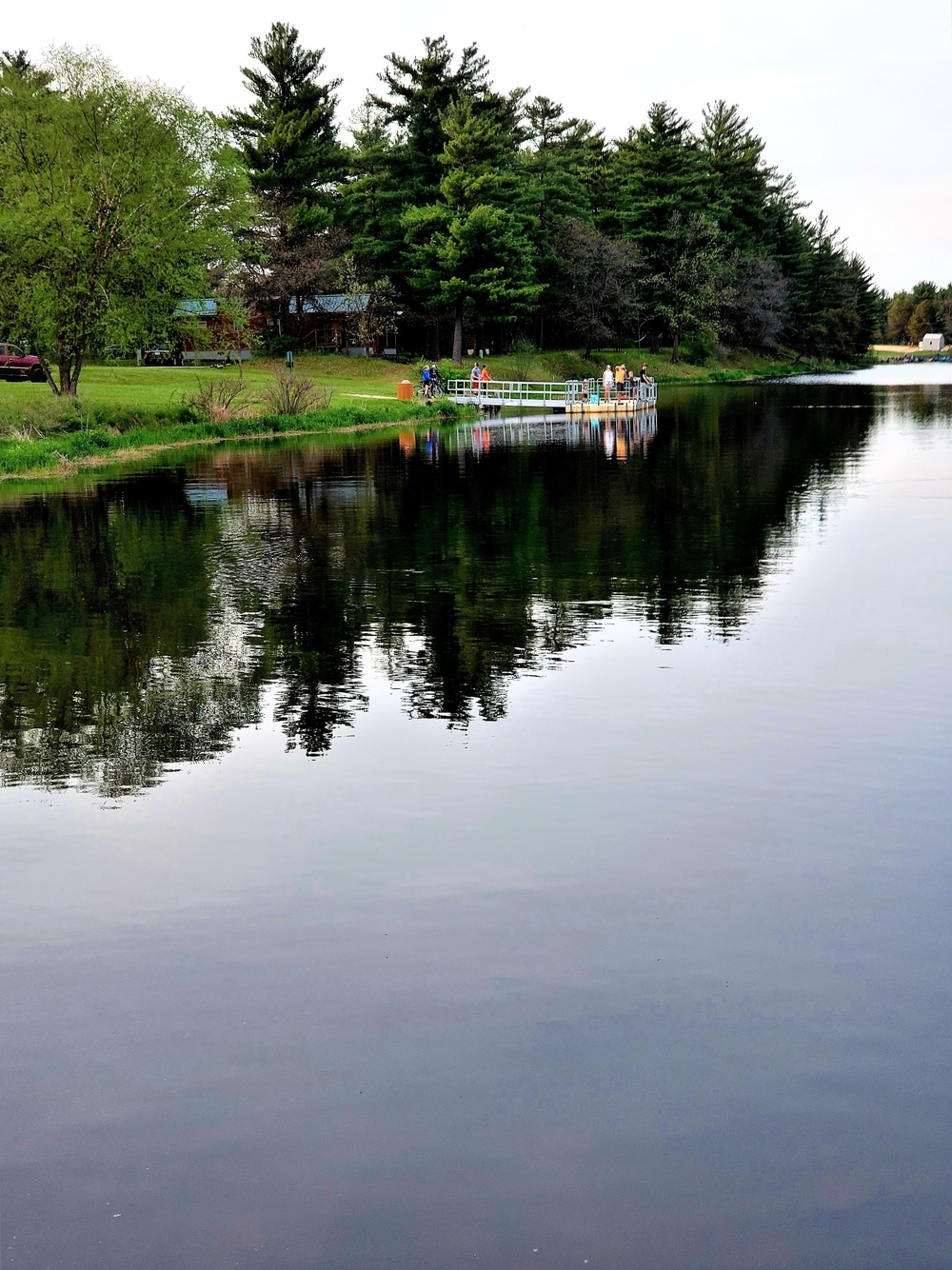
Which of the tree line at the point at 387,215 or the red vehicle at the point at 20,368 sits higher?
the tree line at the point at 387,215

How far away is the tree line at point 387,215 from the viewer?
44688 millimetres

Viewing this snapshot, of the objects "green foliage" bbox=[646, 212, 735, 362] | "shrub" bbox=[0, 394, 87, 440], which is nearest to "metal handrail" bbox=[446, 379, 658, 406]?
"green foliage" bbox=[646, 212, 735, 362]

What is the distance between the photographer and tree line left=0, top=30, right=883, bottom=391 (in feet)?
147

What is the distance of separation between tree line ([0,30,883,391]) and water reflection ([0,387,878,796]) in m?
12.3

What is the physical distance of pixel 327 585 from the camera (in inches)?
717

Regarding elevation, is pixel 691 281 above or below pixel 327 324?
above

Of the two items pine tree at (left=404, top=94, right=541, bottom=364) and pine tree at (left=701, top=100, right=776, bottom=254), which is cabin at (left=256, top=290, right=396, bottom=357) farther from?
pine tree at (left=701, top=100, right=776, bottom=254)

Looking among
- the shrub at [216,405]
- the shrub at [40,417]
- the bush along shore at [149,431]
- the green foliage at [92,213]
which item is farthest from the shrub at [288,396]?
the shrub at [40,417]

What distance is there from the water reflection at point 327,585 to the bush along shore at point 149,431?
3.60 metres

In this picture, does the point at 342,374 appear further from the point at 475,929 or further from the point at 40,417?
the point at 475,929

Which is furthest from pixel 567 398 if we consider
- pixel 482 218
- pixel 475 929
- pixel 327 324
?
pixel 475 929

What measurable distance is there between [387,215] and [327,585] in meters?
77.1

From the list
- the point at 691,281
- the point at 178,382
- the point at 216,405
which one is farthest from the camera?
the point at 691,281

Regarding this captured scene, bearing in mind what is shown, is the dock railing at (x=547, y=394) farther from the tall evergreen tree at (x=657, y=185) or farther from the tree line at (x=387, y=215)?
the tall evergreen tree at (x=657, y=185)
